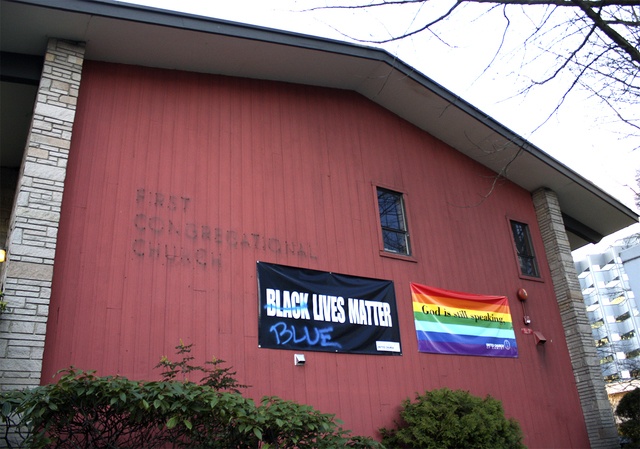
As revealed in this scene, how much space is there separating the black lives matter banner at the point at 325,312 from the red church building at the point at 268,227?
30 millimetres

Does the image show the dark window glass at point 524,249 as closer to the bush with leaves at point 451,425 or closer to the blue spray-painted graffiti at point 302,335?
the bush with leaves at point 451,425

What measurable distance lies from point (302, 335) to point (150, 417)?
2.77 metres

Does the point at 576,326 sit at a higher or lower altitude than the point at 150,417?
higher

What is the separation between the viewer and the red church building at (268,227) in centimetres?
755

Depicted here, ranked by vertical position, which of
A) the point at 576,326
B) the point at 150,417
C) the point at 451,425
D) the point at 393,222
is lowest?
the point at 451,425

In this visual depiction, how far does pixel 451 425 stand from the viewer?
27.7 feet

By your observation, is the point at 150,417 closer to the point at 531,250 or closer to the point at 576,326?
the point at 576,326

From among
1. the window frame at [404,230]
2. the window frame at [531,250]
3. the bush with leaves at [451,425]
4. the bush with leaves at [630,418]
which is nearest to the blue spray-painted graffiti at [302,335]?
the bush with leaves at [451,425]

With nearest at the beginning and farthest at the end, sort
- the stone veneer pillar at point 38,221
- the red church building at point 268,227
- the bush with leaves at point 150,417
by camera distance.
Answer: the bush with leaves at point 150,417 < the stone veneer pillar at point 38,221 < the red church building at point 268,227

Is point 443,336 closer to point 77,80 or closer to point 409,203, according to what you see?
point 409,203

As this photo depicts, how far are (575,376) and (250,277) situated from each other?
7.29 meters

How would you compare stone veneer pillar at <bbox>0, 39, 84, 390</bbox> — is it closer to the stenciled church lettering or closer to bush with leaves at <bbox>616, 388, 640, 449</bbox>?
the stenciled church lettering

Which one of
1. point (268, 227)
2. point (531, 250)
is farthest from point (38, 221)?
point (531, 250)

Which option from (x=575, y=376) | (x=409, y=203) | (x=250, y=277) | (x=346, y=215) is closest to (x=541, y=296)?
(x=575, y=376)
